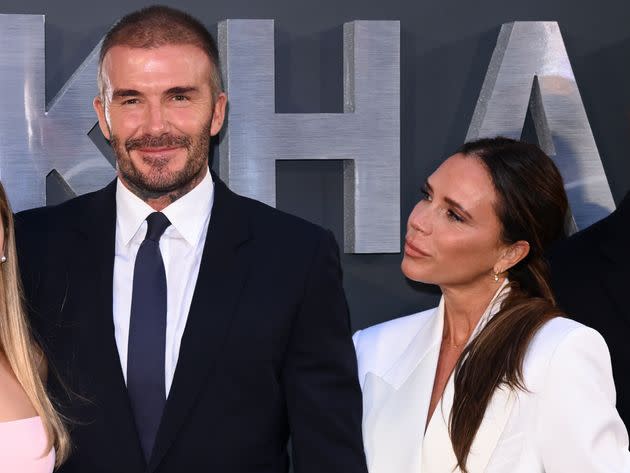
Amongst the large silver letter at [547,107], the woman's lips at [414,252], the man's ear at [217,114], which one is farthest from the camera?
the large silver letter at [547,107]

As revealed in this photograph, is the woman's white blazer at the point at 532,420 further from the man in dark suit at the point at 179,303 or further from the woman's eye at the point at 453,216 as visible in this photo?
the woman's eye at the point at 453,216

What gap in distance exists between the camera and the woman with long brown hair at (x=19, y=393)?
2.34 metres

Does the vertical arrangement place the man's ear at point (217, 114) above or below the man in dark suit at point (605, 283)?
above

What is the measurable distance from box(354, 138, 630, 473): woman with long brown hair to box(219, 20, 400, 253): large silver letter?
1.13 feet

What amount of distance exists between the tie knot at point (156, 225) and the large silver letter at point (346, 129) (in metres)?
0.65

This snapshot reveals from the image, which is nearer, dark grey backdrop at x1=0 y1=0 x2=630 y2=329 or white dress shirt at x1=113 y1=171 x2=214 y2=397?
white dress shirt at x1=113 y1=171 x2=214 y2=397

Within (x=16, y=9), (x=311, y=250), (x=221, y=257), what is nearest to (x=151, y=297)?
(x=221, y=257)

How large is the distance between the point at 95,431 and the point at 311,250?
0.58 metres

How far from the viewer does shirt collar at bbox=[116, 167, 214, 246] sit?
8.13 feet

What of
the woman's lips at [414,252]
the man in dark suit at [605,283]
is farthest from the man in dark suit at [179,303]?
the man in dark suit at [605,283]

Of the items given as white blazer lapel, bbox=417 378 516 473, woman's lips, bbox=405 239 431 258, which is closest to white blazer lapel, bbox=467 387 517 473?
white blazer lapel, bbox=417 378 516 473

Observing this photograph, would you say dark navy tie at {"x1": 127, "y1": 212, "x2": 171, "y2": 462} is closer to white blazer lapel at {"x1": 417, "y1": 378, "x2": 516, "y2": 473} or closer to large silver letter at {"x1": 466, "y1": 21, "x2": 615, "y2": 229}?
white blazer lapel at {"x1": 417, "y1": 378, "x2": 516, "y2": 473}

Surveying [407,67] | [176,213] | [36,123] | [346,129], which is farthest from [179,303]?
[407,67]

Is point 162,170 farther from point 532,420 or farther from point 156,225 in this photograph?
point 532,420
